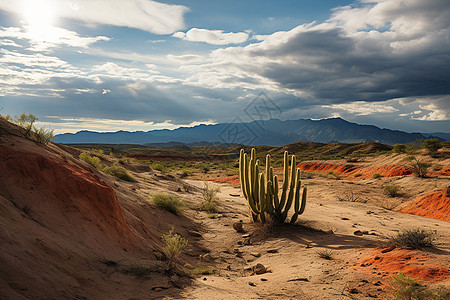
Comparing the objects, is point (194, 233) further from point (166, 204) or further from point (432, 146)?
point (432, 146)

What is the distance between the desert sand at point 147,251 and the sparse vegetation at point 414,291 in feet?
1.05

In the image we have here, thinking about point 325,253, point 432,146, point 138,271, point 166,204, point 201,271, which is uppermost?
point 432,146

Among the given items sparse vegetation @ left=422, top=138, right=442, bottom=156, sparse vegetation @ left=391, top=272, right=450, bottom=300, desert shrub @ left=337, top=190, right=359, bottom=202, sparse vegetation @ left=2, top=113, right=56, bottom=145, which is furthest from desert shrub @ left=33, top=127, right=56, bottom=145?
sparse vegetation @ left=422, top=138, right=442, bottom=156

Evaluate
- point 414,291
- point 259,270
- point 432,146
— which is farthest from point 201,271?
point 432,146

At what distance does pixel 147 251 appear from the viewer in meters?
7.35

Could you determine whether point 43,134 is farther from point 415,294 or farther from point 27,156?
point 415,294

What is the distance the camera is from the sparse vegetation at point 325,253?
7129mm

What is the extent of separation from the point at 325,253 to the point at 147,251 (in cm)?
461

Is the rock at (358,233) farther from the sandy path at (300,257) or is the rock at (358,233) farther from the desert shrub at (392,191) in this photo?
the desert shrub at (392,191)

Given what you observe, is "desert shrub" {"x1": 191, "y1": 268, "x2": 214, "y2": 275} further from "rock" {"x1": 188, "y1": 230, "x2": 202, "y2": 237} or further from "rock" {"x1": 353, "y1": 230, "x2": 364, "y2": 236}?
"rock" {"x1": 353, "y1": 230, "x2": 364, "y2": 236}

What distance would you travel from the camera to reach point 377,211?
580 inches

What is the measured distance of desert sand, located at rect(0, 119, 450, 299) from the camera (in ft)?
15.5

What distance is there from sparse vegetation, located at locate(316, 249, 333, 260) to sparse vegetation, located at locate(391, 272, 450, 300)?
2.39m

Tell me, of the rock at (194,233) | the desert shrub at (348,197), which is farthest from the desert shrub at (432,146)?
the rock at (194,233)
